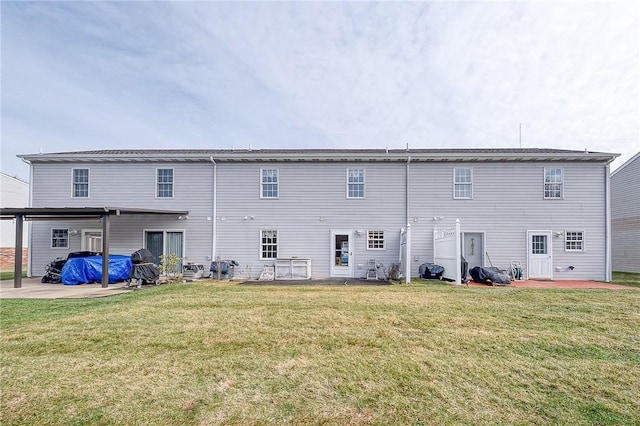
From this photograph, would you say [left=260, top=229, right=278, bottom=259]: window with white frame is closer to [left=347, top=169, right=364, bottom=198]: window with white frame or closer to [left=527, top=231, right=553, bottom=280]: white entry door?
[left=347, top=169, right=364, bottom=198]: window with white frame

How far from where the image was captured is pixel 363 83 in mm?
13312

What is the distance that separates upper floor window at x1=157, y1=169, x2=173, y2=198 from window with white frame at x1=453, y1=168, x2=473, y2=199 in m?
12.6

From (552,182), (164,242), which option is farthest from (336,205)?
(552,182)

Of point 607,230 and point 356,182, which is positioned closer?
point 607,230

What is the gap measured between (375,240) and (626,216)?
1486cm

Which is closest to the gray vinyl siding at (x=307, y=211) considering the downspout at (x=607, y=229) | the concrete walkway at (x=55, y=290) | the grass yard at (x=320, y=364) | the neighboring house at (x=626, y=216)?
the concrete walkway at (x=55, y=290)

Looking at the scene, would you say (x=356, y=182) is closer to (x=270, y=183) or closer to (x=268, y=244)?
(x=270, y=183)

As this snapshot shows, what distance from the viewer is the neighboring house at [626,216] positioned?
1576cm

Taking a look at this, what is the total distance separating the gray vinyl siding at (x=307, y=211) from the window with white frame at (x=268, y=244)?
0.18 metres

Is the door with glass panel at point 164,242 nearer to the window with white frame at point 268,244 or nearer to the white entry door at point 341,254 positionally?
the window with white frame at point 268,244

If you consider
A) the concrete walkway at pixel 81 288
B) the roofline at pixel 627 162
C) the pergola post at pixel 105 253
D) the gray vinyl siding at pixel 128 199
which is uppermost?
the roofline at pixel 627 162

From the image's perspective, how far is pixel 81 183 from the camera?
13.5 meters

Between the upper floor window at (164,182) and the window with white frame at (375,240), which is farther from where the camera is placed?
the upper floor window at (164,182)

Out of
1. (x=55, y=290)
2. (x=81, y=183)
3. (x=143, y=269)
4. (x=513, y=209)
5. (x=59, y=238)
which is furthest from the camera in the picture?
(x=81, y=183)
